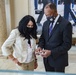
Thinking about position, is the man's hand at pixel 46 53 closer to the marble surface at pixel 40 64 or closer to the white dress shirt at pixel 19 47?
the white dress shirt at pixel 19 47

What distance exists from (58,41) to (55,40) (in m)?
0.04

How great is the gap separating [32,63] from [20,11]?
2.77 m

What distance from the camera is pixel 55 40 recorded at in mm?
2205

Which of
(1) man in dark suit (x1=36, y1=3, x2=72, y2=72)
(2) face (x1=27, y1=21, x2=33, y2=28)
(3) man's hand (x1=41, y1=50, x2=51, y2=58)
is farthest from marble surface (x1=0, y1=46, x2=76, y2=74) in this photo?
(2) face (x1=27, y1=21, x2=33, y2=28)

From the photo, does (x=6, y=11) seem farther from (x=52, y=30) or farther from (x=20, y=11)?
(x=52, y=30)

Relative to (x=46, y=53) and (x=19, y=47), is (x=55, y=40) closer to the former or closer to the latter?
(x=46, y=53)

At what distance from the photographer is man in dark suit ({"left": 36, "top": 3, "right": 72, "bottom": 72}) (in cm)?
214

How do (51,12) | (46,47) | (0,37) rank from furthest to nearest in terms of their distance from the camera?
1. (0,37)
2. (46,47)
3. (51,12)

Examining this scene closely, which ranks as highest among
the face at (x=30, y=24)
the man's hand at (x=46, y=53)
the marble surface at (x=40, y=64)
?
the face at (x=30, y=24)

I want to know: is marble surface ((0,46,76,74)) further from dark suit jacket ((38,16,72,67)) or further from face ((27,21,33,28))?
face ((27,21,33,28))

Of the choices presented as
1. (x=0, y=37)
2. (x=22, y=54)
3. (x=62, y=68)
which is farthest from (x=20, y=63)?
(x=0, y=37)

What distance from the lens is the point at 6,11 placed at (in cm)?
474

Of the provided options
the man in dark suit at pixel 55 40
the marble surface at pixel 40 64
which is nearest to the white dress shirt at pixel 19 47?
the man in dark suit at pixel 55 40

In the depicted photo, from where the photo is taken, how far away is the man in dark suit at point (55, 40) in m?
2.14
